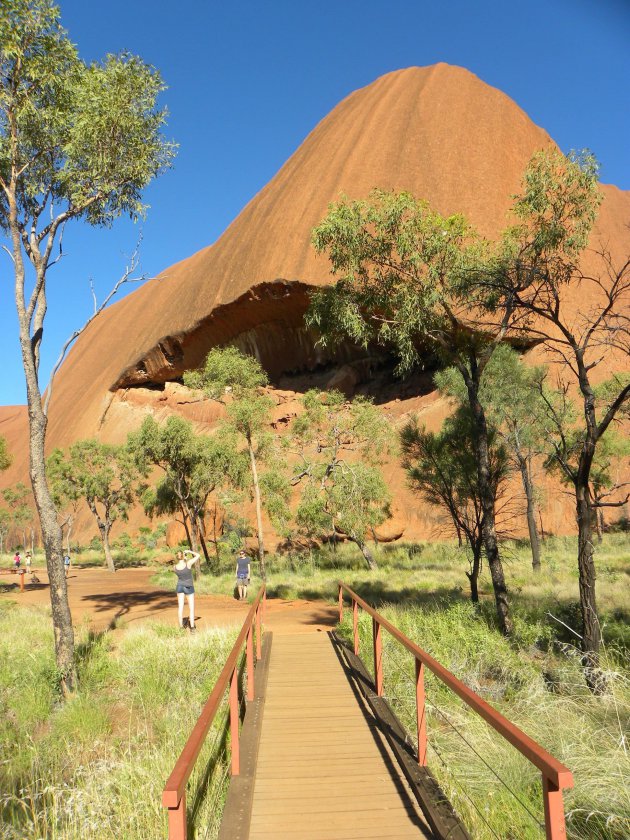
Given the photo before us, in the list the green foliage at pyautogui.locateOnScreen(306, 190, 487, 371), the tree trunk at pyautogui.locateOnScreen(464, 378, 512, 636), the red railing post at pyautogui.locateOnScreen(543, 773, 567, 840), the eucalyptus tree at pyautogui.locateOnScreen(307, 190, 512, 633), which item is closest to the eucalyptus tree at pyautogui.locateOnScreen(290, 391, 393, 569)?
the eucalyptus tree at pyautogui.locateOnScreen(307, 190, 512, 633)

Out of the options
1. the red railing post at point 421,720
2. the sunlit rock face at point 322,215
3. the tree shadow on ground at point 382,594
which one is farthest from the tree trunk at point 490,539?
the sunlit rock face at point 322,215

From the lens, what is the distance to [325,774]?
14.8ft

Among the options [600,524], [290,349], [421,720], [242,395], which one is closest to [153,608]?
[242,395]

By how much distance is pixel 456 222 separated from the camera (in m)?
10.7

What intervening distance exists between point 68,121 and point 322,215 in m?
29.4

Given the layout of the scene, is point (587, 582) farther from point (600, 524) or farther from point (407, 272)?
point (600, 524)

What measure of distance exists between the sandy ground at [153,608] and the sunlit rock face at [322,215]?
1592cm

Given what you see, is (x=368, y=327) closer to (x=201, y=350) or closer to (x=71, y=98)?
(x=71, y=98)

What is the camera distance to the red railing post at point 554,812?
7.18ft

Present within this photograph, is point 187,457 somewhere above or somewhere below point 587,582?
above

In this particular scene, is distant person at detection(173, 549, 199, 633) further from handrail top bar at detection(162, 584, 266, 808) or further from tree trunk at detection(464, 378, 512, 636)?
handrail top bar at detection(162, 584, 266, 808)

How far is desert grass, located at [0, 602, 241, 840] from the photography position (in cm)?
410

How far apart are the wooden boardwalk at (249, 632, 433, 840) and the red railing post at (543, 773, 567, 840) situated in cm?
164

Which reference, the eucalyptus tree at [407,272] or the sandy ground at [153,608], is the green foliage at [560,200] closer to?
the eucalyptus tree at [407,272]
